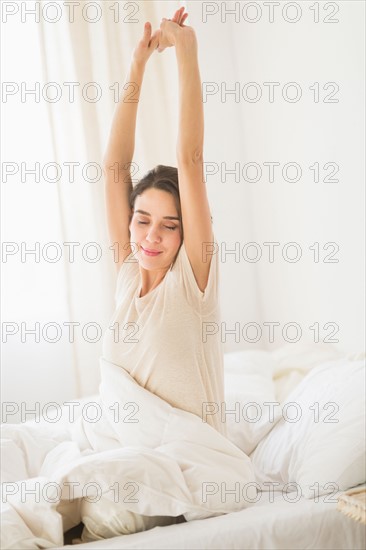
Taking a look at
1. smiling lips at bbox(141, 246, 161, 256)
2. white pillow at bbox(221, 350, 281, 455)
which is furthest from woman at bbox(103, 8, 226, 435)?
white pillow at bbox(221, 350, 281, 455)

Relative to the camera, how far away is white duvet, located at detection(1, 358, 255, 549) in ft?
4.76

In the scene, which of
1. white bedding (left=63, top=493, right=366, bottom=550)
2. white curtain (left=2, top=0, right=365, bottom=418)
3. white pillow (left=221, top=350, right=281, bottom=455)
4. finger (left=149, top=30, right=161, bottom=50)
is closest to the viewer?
white bedding (left=63, top=493, right=366, bottom=550)

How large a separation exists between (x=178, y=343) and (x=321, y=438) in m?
0.47

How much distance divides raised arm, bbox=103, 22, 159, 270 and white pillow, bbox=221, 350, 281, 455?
590mm

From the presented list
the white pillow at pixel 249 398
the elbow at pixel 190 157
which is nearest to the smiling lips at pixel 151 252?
the elbow at pixel 190 157

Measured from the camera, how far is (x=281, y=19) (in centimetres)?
298

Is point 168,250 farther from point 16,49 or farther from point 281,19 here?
point 16,49

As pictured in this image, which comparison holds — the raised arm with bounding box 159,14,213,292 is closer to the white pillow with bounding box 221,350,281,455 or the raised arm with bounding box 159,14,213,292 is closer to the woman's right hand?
the woman's right hand

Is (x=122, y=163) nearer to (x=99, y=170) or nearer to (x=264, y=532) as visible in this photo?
(x=264, y=532)

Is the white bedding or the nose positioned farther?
the nose

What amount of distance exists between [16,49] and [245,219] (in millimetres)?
1433

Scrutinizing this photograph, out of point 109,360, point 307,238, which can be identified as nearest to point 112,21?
point 307,238

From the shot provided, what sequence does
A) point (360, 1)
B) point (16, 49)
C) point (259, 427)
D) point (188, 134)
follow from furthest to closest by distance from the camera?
point (16, 49)
point (360, 1)
point (259, 427)
point (188, 134)

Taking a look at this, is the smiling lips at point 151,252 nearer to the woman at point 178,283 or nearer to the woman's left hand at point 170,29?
the woman at point 178,283
